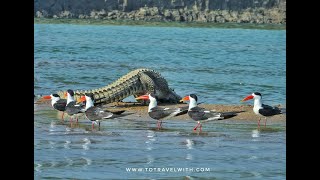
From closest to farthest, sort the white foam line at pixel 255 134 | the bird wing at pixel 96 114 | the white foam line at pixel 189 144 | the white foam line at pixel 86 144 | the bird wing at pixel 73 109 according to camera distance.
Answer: the white foam line at pixel 86 144 < the white foam line at pixel 189 144 < the white foam line at pixel 255 134 < the bird wing at pixel 96 114 < the bird wing at pixel 73 109

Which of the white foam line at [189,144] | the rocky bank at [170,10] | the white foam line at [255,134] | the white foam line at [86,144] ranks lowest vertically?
the white foam line at [255,134]

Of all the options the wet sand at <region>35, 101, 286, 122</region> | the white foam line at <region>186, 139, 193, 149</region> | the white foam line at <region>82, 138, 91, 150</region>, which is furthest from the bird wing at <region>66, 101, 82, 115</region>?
the white foam line at <region>186, 139, 193, 149</region>

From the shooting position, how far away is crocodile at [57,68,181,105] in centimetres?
1814

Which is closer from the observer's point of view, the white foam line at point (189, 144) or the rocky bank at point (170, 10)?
the white foam line at point (189, 144)

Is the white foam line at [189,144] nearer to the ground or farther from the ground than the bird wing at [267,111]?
nearer to the ground

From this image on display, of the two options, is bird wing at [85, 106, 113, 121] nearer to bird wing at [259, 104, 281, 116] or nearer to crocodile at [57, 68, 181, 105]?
bird wing at [259, 104, 281, 116]

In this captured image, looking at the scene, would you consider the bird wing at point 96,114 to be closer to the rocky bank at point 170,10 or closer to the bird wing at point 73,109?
the bird wing at point 73,109

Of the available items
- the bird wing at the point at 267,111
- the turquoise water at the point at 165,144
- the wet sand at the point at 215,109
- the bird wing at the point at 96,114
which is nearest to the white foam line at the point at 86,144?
the turquoise water at the point at 165,144

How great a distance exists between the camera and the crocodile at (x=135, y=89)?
18141mm

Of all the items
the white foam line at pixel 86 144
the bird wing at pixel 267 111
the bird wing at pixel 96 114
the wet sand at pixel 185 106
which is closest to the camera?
the white foam line at pixel 86 144

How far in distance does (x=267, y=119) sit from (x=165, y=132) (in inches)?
97.2

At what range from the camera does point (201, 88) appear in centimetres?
2212

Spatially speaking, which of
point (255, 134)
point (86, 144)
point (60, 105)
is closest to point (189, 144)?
point (86, 144)
